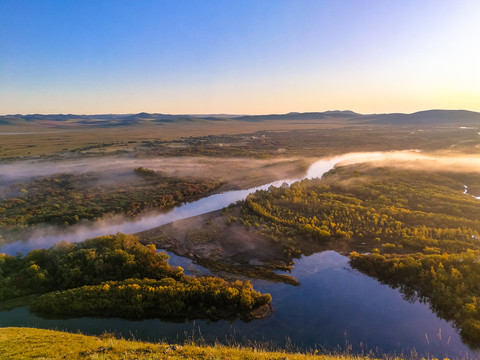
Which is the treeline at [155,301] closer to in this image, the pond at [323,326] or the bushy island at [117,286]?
the bushy island at [117,286]

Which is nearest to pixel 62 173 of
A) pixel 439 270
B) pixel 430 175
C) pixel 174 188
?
pixel 174 188

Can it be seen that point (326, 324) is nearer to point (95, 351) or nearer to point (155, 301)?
point (155, 301)

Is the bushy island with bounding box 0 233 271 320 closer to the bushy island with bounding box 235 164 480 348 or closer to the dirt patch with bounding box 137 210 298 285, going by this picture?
the dirt patch with bounding box 137 210 298 285

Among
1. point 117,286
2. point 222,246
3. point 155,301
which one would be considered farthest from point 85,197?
point 155,301

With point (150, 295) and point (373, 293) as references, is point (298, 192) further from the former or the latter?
point (150, 295)

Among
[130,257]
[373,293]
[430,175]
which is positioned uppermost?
[430,175]

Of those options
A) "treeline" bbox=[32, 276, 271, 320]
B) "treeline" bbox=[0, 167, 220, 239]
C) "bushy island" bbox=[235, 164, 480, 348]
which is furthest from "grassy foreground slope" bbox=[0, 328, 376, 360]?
"treeline" bbox=[0, 167, 220, 239]
